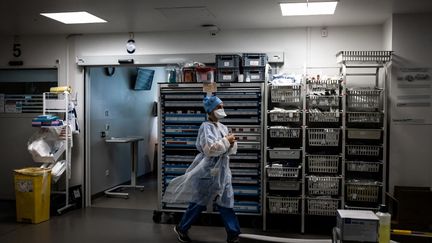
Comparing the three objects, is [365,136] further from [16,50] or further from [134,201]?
[16,50]

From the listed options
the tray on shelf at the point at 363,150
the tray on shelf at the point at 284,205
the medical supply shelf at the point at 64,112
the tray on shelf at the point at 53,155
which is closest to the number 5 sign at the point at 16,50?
the medical supply shelf at the point at 64,112

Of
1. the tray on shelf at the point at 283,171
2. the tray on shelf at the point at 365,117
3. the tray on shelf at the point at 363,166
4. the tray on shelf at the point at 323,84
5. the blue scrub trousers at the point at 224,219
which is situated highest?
the tray on shelf at the point at 323,84

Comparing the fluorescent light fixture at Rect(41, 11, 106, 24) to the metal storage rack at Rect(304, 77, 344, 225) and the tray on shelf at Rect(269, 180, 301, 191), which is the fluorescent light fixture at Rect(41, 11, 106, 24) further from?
the tray on shelf at Rect(269, 180, 301, 191)

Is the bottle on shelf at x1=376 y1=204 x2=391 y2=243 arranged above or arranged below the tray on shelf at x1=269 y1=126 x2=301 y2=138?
below

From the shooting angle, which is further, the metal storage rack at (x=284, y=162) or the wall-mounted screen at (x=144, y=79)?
the wall-mounted screen at (x=144, y=79)

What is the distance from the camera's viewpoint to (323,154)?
4.80 m

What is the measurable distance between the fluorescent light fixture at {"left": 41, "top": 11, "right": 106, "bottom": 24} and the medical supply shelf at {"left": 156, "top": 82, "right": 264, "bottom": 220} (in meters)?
1.20

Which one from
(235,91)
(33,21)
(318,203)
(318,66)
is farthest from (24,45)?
(318,203)

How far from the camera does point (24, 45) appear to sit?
620cm

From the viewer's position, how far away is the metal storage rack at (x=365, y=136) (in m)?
4.61

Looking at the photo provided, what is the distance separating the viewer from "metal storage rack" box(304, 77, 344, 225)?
4703 millimetres

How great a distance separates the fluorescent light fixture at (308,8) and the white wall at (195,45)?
0.73m

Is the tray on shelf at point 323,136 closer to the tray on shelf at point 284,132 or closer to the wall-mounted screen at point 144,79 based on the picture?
the tray on shelf at point 284,132

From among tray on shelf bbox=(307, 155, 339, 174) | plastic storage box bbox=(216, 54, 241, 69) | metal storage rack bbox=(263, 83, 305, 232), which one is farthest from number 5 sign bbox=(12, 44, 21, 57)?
tray on shelf bbox=(307, 155, 339, 174)
